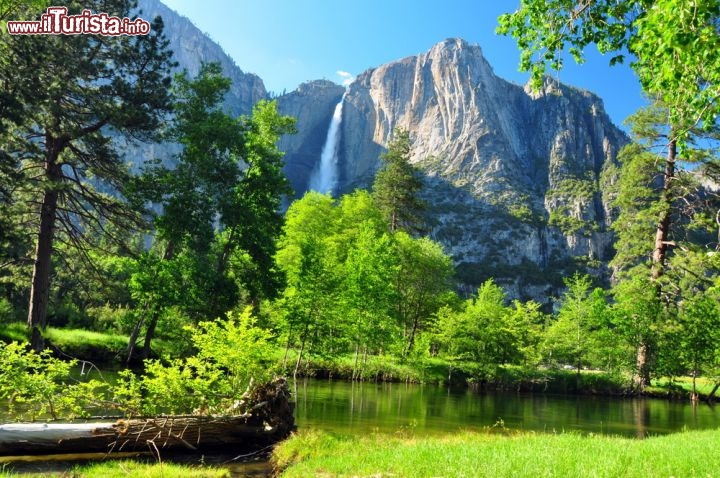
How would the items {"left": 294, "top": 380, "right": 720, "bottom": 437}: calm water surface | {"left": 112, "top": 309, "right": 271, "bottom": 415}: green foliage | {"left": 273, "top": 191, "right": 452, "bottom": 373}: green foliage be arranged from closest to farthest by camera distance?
{"left": 112, "top": 309, "right": 271, "bottom": 415}: green foliage < {"left": 294, "top": 380, "right": 720, "bottom": 437}: calm water surface < {"left": 273, "top": 191, "right": 452, "bottom": 373}: green foliage

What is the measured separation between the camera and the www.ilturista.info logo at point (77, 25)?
64.4ft

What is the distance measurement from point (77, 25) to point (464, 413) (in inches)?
938

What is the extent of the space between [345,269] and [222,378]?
2160 cm

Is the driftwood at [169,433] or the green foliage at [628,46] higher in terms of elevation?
the green foliage at [628,46]

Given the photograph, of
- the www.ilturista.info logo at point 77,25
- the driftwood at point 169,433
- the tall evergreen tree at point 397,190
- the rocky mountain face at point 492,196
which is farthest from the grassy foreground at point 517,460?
the rocky mountain face at point 492,196

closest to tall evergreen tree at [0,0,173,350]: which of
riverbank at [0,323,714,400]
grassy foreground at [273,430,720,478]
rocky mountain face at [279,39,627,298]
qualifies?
riverbank at [0,323,714,400]

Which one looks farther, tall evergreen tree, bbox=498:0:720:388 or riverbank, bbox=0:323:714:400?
riverbank, bbox=0:323:714:400

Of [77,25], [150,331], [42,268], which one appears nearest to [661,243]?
[150,331]

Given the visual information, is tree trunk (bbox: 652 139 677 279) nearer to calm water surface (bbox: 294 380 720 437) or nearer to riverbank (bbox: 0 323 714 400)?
riverbank (bbox: 0 323 714 400)

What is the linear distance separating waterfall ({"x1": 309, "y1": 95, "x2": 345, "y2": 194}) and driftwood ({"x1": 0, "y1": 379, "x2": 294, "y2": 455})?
5822 inches

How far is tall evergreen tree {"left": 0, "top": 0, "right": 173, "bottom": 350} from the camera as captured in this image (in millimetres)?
19469

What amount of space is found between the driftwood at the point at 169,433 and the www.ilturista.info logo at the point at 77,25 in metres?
17.1

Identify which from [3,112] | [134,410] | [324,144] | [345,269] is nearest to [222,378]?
[134,410]

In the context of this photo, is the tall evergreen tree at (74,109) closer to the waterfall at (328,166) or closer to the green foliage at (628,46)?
the green foliage at (628,46)
